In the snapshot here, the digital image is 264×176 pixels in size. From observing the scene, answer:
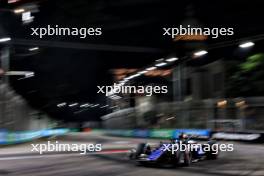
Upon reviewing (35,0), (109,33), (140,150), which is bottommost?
(140,150)

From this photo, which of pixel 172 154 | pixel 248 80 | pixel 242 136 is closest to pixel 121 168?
pixel 172 154

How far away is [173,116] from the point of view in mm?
28641

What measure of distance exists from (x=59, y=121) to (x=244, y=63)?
65.1 ft

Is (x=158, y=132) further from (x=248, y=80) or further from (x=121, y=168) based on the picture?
(x=121, y=168)

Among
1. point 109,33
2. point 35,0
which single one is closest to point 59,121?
point 109,33

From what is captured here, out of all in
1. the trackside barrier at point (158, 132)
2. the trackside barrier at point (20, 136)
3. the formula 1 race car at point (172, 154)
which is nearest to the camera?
the formula 1 race car at point (172, 154)

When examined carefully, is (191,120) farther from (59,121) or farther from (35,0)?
(35,0)

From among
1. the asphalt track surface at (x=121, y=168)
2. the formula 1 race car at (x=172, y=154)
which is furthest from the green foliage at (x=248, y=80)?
the formula 1 race car at (x=172, y=154)

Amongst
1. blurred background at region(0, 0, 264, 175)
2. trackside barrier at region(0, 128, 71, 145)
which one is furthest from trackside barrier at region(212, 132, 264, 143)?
trackside barrier at region(0, 128, 71, 145)

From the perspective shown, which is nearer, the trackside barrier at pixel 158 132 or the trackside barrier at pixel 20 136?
the trackside barrier at pixel 20 136

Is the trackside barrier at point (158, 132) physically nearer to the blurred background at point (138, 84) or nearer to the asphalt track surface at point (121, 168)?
the blurred background at point (138, 84)

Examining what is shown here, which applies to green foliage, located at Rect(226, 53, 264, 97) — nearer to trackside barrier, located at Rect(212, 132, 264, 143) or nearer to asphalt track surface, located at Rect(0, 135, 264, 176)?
trackside barrier, located at Rect(212, 132, 264, 143)

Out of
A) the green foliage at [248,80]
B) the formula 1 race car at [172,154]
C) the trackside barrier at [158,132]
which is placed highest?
the green foliage at [248,80]

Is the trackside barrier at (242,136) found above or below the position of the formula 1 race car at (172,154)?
above
